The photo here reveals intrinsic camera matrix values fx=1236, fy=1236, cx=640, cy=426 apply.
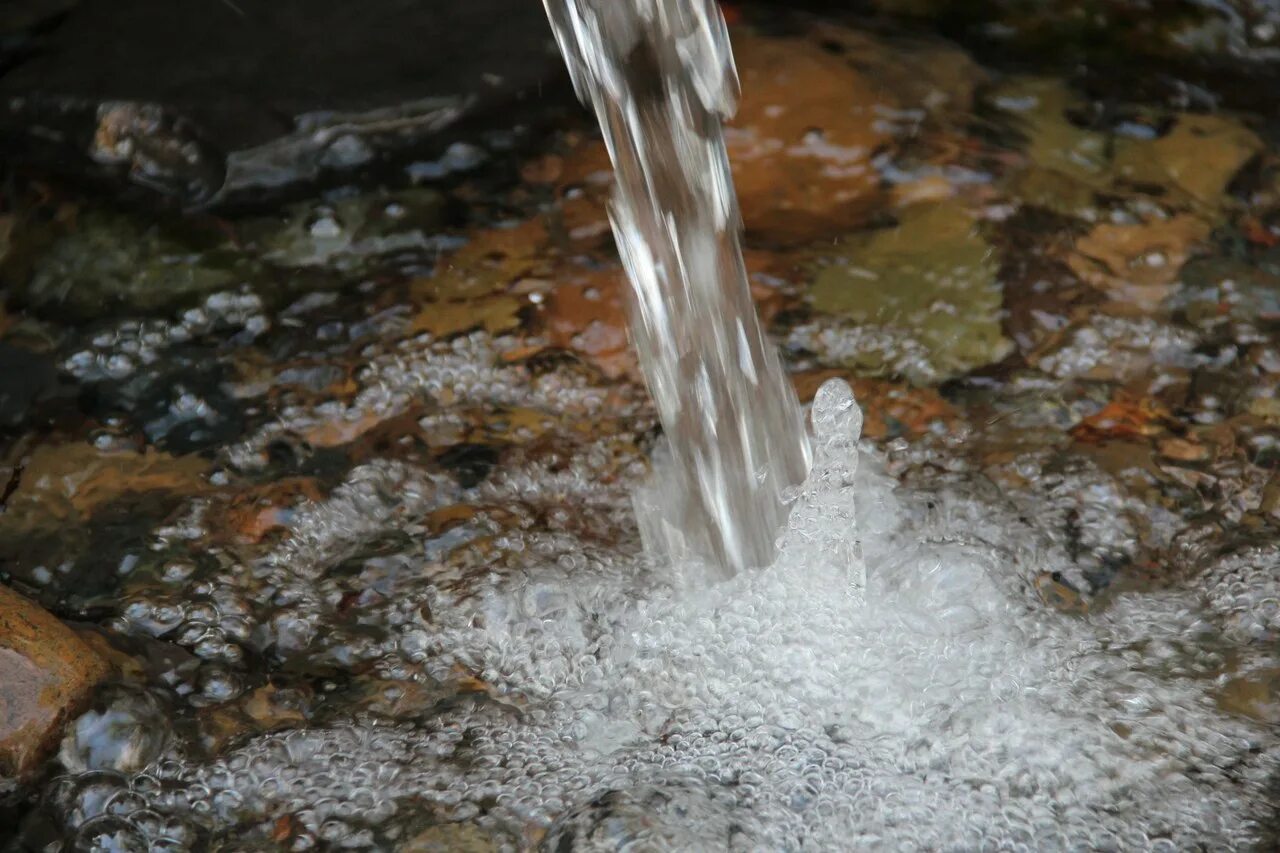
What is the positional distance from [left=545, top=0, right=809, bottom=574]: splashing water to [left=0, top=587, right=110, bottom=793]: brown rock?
0.68 metres

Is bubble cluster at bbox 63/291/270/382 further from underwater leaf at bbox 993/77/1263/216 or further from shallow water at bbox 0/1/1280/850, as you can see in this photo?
underwater leaf at bbox 993/77/1263/216

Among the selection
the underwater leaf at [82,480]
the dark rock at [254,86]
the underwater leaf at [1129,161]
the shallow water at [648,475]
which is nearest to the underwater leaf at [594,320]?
the shallow water at [648,475]

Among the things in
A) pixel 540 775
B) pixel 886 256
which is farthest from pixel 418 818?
pixel 886 256

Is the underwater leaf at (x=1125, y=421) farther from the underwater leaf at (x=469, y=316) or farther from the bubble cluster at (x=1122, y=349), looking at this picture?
the underwater leaf at (x=469, y=316)

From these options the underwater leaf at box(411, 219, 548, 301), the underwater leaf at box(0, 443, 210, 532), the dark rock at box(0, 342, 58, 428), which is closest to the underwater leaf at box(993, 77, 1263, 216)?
the underwater leaf at box(411, 219, 548, 301)

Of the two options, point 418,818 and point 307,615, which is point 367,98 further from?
point 418,818

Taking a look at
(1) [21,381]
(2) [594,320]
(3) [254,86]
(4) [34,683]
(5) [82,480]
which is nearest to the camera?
(4) [34,683]

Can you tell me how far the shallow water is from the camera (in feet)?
4.12

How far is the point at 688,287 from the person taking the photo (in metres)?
1.69

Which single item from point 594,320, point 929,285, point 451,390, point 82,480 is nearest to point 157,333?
point 82,480

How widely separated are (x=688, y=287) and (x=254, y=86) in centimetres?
86

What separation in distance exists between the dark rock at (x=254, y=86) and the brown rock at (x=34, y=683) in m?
0.92

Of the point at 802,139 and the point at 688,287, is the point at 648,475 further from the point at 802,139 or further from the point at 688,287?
the point at 802,139

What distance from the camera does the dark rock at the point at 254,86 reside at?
1.98 m
